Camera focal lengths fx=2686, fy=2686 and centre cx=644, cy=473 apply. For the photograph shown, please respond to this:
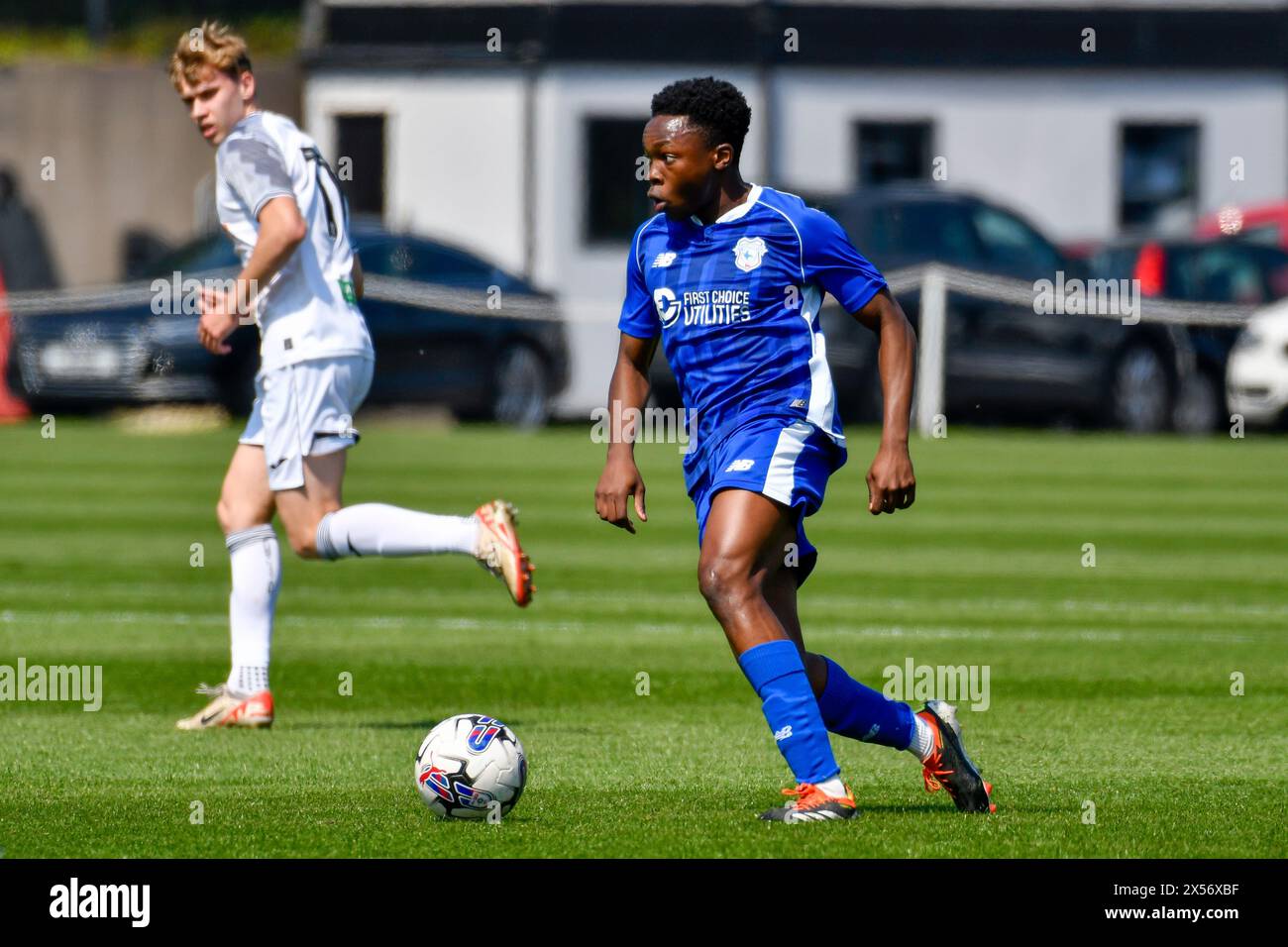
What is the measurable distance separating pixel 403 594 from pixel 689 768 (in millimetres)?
5758

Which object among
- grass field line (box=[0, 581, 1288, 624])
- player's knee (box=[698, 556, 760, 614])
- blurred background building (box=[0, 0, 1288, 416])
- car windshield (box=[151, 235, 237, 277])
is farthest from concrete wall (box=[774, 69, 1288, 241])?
player's knee (box=[698, 556, 760, 614])

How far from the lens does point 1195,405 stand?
2548 centimetres

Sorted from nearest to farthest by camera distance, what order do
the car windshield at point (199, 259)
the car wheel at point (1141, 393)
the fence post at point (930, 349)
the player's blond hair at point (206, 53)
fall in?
the player's blond hair at point (206, 53)
the fence post at point (930, 349)
the car windshield at point (199, 259)
the car wheel at point (1141, 393)

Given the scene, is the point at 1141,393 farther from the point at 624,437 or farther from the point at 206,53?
the point at 624,437

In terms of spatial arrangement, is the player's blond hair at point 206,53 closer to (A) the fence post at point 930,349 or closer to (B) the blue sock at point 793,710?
(B) the blue sock at point 793,710

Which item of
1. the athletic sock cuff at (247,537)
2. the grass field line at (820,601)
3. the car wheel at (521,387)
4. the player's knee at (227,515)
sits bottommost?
the grass field line at (820,601)

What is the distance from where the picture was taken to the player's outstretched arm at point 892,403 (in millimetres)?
6934

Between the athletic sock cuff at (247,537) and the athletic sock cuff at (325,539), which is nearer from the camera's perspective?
the athletic sock cuff at (325,539)

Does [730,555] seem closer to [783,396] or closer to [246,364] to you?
[783,396]

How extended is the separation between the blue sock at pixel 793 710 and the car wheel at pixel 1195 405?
19.1m

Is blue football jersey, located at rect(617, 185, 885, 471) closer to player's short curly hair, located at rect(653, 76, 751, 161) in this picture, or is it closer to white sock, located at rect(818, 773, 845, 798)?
player's short curly hair, located at rect(653, 76, 751, 161)

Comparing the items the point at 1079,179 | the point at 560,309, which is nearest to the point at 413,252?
the point at 560,309

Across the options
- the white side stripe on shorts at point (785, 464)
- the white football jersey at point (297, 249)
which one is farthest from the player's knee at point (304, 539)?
the white side stripe on shorts at point (785, 464)

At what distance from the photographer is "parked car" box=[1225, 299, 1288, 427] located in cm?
2383
